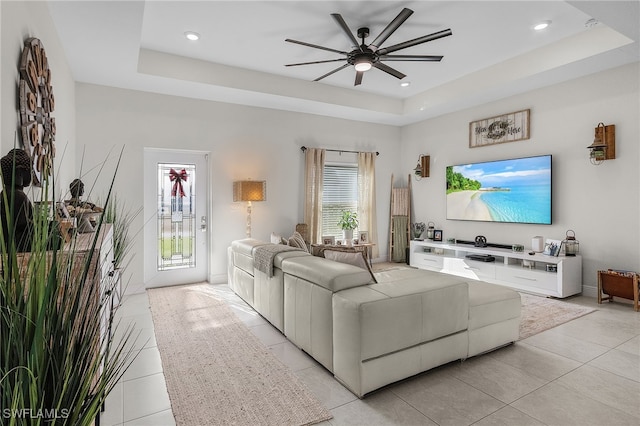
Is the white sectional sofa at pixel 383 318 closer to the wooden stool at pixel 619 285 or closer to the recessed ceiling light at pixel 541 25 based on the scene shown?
the wooden stool at pixel 619 285

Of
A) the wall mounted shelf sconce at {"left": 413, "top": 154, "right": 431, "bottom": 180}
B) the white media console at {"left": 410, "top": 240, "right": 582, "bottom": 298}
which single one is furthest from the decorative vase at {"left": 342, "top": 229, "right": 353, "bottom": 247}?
the wall mounted shelf sconce at {"left": 413, "top": 154, "right": 431, "bottom": 180}

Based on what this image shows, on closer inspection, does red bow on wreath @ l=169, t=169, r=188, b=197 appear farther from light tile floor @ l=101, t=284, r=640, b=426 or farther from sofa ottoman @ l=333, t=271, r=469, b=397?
sofa ottoman @ l=333, t=271, r=469, b=397

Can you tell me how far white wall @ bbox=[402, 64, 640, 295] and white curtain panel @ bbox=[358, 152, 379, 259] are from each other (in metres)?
1.93

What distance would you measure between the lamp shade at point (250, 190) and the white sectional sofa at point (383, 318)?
2.05m

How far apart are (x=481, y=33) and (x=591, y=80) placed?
1.78 m

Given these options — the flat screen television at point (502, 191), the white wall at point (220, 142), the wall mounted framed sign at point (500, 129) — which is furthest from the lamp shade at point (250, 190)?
the wall mounted framed sign at point (500, 129)

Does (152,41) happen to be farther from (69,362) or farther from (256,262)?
(69,362)

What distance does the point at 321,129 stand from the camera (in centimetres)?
620

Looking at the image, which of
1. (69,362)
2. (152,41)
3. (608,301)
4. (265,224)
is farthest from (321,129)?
(69,362)

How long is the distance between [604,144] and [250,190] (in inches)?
181

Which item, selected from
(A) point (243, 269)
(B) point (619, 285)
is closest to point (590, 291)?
(B) point (619, 285)

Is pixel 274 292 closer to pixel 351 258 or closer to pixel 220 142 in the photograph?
pixel 351 258

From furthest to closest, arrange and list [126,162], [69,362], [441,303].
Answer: [126,162] < [441,303] < [69,362]

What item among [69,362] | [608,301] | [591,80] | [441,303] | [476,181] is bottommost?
[608,301]
